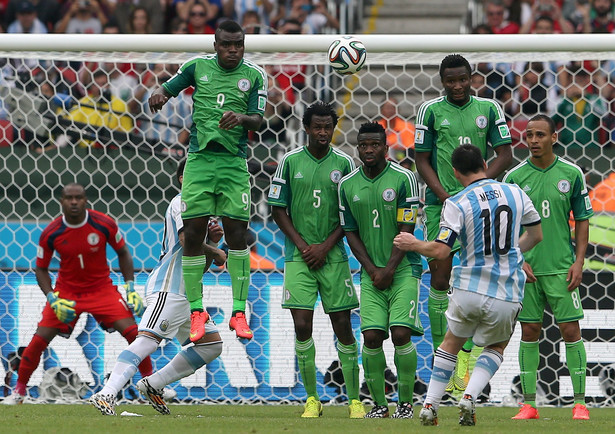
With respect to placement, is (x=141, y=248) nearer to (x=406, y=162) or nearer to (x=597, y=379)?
(x=406, y=162)

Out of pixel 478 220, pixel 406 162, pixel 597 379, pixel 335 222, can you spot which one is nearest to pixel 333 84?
pixel 406 162

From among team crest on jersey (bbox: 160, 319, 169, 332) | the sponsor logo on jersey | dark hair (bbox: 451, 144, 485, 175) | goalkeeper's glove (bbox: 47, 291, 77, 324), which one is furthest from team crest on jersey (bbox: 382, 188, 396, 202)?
goalkeeper's glove (bbox: 47, 291, 77, 324)

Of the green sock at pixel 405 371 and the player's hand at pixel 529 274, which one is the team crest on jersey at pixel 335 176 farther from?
the player's hand at pixel 529 274

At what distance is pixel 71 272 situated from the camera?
9.40 meters

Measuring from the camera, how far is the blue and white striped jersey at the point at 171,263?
314 inches

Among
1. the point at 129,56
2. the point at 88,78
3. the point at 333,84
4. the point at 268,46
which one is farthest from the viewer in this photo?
the point at 333,84

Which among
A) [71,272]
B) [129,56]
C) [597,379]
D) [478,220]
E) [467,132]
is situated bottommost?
[597,379]

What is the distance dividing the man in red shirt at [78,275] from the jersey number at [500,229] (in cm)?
366

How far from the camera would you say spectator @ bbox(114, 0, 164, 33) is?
48.8ft

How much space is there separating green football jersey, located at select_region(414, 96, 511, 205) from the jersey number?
4.93ft

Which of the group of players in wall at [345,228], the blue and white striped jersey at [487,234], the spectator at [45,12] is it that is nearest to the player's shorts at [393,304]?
the group of players in wall at [345,228]

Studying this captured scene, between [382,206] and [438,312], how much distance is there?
1008 mm

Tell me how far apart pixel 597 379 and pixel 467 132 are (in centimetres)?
283

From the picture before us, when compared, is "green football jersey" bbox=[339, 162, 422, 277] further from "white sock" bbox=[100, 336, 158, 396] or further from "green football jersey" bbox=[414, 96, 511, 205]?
"white sock" bbox=[100, 336, 158, 396]
